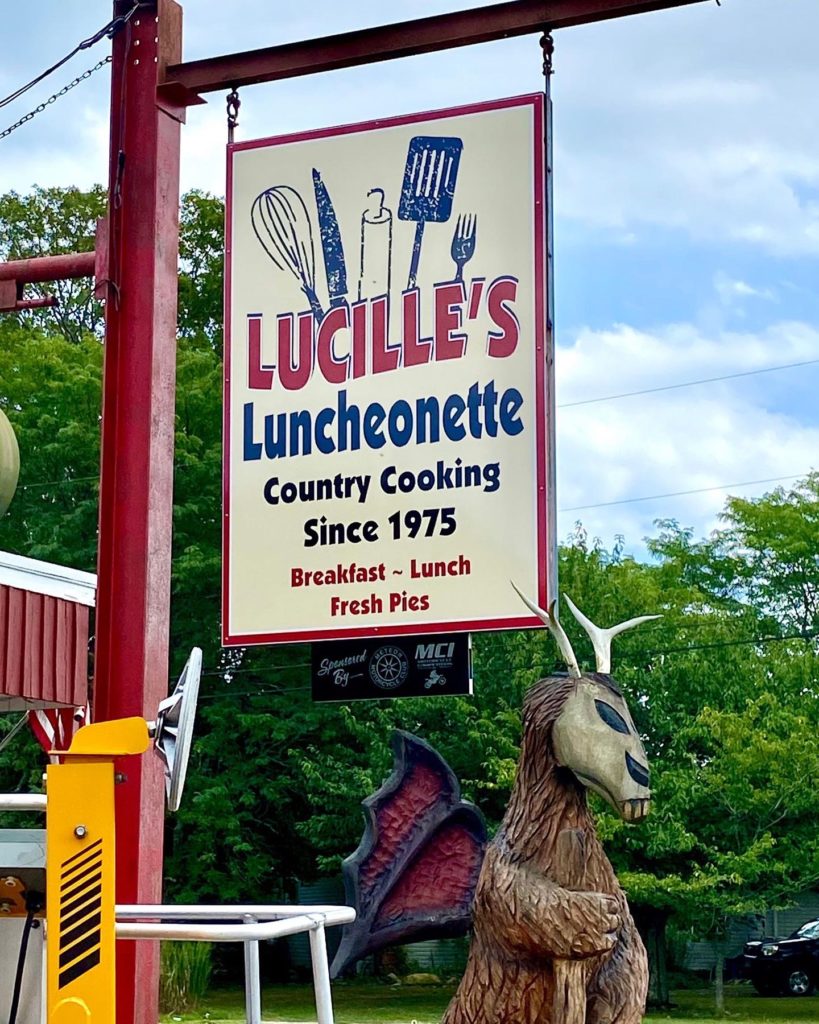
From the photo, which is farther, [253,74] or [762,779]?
[762,779]

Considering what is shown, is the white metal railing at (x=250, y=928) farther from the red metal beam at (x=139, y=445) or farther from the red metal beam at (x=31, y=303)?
the red metal beam at (x=31, y=303)

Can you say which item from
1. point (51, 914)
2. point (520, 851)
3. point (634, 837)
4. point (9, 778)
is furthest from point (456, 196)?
point (9, 778)

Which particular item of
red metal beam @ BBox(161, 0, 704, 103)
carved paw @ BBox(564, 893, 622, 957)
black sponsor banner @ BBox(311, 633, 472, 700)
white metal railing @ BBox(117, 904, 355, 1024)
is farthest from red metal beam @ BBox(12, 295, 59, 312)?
white metal railing @ BBox(117, 904, 355, 1024)

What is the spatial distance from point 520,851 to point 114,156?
3.81 metres

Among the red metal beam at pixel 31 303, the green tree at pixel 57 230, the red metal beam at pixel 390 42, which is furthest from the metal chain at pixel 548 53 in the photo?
the green tree at pixel 57 230

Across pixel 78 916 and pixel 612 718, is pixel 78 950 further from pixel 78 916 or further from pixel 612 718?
pixel 612 718

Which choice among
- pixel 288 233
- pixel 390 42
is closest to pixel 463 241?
pixel 288 233

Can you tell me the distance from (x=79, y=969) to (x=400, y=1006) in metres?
24.6

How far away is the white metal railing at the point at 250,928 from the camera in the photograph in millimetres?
3768

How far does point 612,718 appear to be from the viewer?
6.18 m

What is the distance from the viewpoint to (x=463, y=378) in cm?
723

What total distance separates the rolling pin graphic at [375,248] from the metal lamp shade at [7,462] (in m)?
1.72

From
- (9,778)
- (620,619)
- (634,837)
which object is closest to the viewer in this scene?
(634,837)

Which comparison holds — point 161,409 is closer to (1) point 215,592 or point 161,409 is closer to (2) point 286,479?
(2) point 286,479
